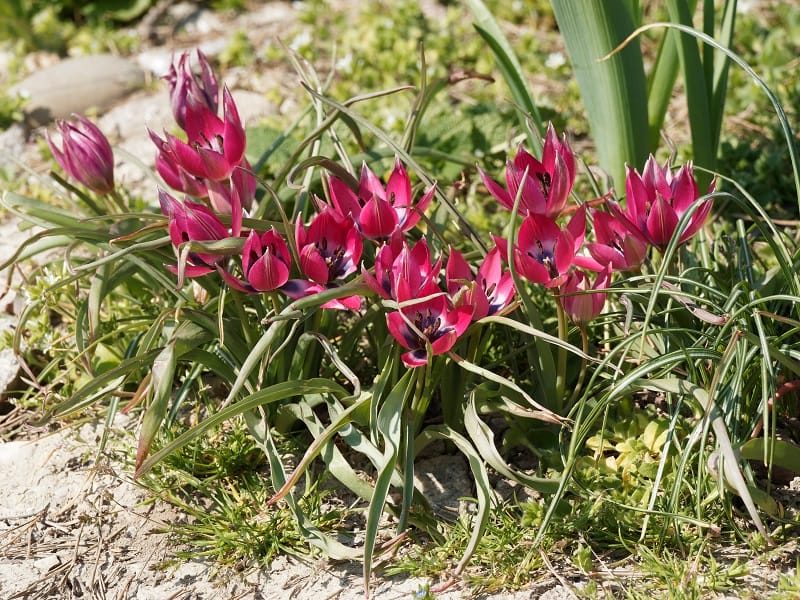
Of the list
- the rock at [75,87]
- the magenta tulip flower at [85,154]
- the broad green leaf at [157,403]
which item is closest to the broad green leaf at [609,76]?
the magenta tulip flower at [85,154]

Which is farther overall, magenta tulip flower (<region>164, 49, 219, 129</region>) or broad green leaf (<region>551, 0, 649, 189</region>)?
broad green leaf (<region>551, 0, 649, 189</region>)

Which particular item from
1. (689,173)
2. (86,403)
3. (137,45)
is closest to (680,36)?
(689,173)

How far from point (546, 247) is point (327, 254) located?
40 centimetres

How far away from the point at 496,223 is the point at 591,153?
0.58m

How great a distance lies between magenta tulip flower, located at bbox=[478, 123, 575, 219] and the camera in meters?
1.61

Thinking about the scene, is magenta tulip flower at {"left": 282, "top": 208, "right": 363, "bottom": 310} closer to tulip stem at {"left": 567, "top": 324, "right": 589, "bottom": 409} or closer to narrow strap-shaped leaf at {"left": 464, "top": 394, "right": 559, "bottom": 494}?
narrow strap-shaped leaf at {"left": 464, "top": 394, "right": 559, "bottom": 494}

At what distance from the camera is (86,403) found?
5.81 feet

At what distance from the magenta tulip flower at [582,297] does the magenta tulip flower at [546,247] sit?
0.03 meters

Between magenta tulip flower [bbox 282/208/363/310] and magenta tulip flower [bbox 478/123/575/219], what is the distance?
27 cm

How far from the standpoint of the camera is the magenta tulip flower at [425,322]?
5.05ft

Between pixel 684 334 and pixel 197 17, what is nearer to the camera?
pixel 684 334

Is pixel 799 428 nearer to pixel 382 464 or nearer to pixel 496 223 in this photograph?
pixel 382 464

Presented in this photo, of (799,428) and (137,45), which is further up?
(137,45)

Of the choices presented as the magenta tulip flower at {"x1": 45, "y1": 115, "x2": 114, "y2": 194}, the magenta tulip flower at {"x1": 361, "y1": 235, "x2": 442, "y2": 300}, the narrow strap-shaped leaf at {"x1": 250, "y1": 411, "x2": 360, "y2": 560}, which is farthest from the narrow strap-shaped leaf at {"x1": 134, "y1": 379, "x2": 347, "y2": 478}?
the magenta tulip flower at {"x1": 45, "y1": 115, "x2": 114, "y2": 194}
